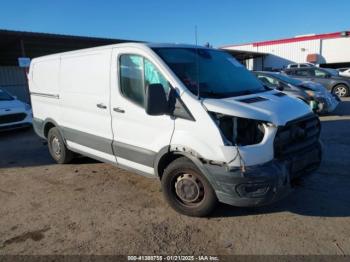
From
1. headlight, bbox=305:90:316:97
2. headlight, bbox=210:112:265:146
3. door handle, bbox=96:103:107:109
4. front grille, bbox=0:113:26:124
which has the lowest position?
front grille, bbox=0:113:26:124

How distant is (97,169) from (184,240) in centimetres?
290

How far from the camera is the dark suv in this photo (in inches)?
596

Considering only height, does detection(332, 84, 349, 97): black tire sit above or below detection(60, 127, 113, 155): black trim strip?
below

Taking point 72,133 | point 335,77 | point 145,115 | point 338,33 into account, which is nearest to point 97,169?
point 72,133

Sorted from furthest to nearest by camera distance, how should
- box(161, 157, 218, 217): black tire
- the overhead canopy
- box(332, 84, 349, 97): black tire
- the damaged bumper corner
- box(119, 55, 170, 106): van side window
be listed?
1. box(332, 84, 349, 97): black tire
2. the overhead canopy
3. box(119, 55, 170, 106): van side window
4. box(161, 157, 218, 217): black tire
5. the damaged bumper corner

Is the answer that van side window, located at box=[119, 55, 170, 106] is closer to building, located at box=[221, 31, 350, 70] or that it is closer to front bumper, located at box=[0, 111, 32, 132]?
front bumper, located at box=[0, 111, 32, 132]

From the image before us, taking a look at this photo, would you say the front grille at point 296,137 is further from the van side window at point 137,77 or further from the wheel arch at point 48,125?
the wheel arch at point 48,125

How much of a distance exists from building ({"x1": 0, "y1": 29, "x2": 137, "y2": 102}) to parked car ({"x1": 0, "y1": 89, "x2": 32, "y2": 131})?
460 centimetres

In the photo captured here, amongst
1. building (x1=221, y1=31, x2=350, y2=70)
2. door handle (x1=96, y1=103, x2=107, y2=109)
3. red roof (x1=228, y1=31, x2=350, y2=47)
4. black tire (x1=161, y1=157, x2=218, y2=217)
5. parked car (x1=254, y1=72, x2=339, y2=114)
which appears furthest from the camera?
red roof (x1=228, y1=31, x2=350, y2=47)

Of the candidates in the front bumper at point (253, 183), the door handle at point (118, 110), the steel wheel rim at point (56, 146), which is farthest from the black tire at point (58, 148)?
the front bumper at point (253, 183)

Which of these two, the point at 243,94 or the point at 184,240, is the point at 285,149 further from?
the point at 184,240

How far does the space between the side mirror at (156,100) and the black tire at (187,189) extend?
0.64 metres

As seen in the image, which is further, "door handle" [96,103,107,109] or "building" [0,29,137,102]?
"building" [0,29,137,102]

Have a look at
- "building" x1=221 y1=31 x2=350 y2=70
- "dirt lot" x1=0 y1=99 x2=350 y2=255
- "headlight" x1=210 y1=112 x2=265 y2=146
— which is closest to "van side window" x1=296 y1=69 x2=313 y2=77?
"dirt lot" x1=0 y1=99 x2=350 y2=255
